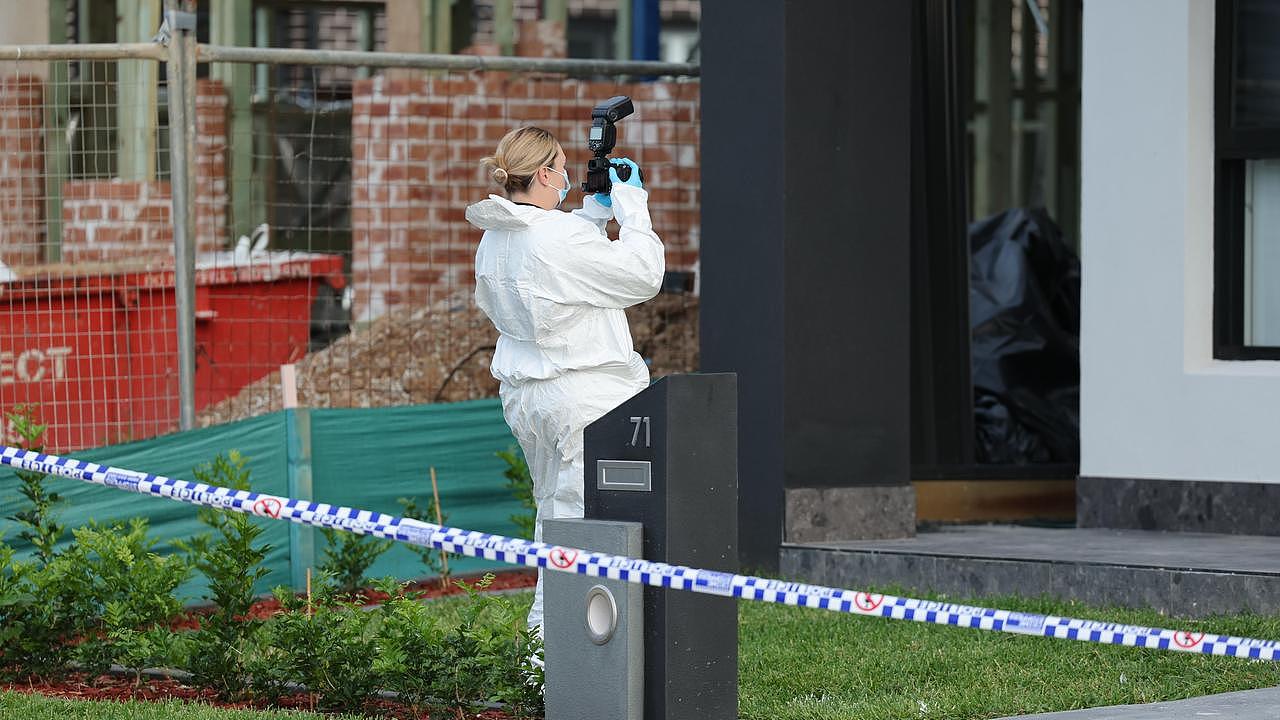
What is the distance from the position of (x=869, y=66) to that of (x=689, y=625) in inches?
175

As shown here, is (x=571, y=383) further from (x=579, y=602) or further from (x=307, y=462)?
(x=307, y=462)

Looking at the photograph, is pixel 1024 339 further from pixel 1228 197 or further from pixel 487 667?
pixel 487 667

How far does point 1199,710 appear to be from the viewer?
5.52m

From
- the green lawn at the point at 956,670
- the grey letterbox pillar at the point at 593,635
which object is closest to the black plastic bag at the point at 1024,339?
the green lawn at the point at 956,670

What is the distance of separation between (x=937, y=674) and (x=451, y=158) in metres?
5.06

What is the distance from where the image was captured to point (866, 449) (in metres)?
8.94

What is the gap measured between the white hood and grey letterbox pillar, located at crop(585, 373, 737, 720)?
1021 millimetres

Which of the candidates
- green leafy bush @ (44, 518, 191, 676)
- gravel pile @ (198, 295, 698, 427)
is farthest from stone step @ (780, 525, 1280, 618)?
green leafy bush @ (44, 518, 191, 676)

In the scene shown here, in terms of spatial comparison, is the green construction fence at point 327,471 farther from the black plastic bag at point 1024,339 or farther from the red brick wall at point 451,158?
the black plastic bag at point 1024,339

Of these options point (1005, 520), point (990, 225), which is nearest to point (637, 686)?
point (1005, 520)

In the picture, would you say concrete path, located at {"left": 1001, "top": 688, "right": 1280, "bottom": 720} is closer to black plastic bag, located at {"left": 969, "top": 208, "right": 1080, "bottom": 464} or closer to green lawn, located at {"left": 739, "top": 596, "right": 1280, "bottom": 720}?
green lawn, located at {"left": 739, "top": 596, "right": 1280, "bottom": 720}

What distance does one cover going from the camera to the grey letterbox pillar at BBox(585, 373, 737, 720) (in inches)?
202

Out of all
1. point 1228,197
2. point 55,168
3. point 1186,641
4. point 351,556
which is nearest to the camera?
point 1186,641

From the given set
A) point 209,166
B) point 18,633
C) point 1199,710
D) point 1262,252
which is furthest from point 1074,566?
point 209,166
